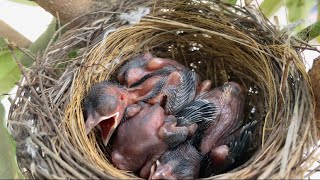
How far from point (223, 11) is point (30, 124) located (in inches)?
21.2

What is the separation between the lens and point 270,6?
1.36 meters

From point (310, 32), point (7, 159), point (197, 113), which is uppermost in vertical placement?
point (310, 32)

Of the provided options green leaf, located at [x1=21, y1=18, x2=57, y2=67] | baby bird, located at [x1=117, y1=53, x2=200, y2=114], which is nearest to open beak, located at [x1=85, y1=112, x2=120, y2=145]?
baby bird, located at [x1=117, y1=53, x2=200, y2=114]

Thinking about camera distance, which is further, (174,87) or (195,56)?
(195,56)

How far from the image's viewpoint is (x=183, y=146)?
127 cm

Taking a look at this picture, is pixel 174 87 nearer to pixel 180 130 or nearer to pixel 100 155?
pixel 180 130

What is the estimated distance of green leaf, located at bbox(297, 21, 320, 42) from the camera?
126 centimetres

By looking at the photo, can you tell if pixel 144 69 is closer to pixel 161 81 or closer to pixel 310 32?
pixel 161 81

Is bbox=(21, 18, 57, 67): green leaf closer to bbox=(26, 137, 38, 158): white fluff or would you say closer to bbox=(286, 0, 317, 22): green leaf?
bbox=(26, 137, 38, 158): white fluff

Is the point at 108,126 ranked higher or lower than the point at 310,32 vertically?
lower

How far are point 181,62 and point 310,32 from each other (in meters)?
0.36

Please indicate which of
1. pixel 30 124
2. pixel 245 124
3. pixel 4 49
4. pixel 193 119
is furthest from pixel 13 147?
pixel 245 124

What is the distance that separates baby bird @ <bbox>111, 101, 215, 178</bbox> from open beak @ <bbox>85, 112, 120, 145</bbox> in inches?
1.0

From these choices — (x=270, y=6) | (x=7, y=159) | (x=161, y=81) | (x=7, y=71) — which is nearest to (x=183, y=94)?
(x=161, y=81)
